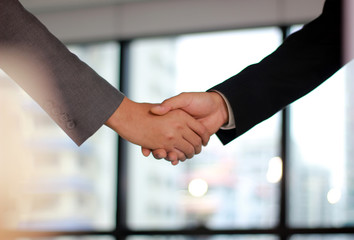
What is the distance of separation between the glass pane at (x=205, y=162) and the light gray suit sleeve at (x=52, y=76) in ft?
10.5

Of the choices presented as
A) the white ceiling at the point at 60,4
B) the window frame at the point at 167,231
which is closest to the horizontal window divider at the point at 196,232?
the window frame at the point at 167,231

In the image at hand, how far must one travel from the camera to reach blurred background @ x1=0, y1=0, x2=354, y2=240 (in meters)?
4.70

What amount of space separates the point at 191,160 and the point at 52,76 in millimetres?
3407

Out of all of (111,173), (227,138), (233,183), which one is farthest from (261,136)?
(227,138)

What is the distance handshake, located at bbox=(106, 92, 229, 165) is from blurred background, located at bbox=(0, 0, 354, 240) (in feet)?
8.81

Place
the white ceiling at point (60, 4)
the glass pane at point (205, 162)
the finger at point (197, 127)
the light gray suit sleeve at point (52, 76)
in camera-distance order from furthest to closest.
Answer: the white ceiling at point (60, 4) < the glass pane at point (205, 162) < the finger at point (197, 127) < the light gray suit sleeve at point (52, 76)

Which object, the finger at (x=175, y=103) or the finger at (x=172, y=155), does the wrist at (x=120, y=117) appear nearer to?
the finger at (x=175, y=103)

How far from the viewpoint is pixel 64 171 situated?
563 centimetres

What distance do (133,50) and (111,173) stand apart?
1199mm

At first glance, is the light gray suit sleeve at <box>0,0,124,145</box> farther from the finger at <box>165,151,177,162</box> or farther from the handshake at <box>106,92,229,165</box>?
the finger at <box>165,151,177,162</box>

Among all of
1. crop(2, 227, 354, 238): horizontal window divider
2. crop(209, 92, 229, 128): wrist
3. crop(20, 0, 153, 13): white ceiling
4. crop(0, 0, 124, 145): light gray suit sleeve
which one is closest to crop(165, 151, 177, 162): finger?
crop(209, 92, 229, 128): wrist

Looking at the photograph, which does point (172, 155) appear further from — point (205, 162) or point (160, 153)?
point (205, 162)

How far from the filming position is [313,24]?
1.93 meters

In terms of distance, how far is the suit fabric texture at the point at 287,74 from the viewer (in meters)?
1.87
